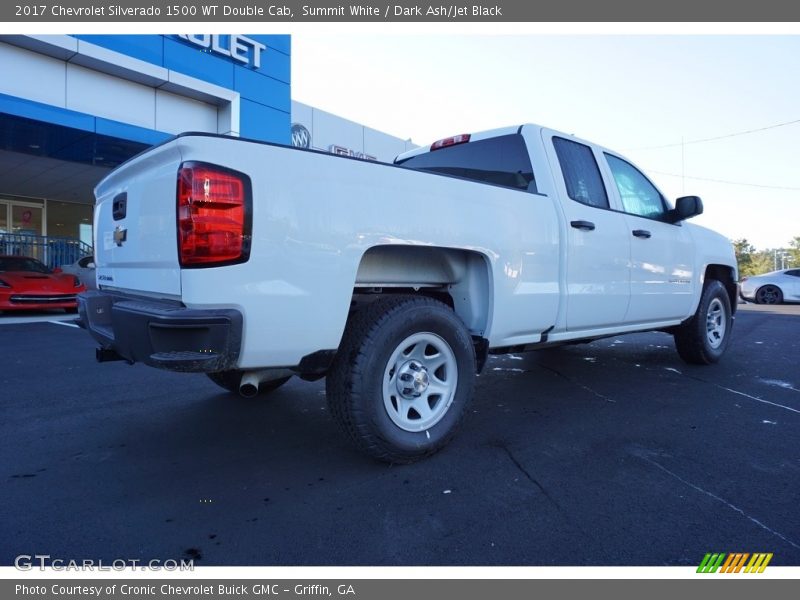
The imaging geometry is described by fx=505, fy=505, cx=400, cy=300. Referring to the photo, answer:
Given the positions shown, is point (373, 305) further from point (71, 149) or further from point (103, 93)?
point (71, 149)

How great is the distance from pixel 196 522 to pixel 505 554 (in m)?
1.30

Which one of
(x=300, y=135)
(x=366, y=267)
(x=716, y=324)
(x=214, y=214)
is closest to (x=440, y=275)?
(x=366, y=267)

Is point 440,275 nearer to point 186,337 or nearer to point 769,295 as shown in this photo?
point 186,337

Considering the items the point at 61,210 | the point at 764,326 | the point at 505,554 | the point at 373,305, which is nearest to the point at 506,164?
the point at 373,305

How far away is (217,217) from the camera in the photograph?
2113 mm

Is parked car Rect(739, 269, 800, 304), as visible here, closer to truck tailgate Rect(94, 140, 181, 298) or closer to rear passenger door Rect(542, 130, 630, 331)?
rear passenger door Rect(542, 130, 630, 331)

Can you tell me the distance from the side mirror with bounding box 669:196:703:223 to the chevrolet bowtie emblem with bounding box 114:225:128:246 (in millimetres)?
4447

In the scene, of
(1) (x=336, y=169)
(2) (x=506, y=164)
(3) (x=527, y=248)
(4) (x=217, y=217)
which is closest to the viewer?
(4) (x=217, y=217)

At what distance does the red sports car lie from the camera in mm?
9555

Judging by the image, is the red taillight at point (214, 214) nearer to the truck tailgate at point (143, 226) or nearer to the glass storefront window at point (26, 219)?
the truck tailgate at point (143, 226)

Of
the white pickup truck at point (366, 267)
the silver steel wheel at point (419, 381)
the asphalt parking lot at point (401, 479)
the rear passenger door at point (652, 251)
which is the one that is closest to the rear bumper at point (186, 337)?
the white pickup truck at point (366, 267)

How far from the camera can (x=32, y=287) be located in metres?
9.73

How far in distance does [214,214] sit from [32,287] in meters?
9.89

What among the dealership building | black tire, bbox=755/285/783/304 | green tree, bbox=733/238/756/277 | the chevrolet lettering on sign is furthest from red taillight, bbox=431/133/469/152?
green tree, bbox=733/238/756/277
